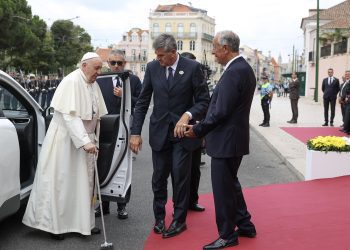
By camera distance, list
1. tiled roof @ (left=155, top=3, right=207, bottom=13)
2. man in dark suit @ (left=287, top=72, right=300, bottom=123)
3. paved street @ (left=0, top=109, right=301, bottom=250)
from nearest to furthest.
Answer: paved street @ (left=0, top=109, right=301, bottom=250), man in dark suit @ (left=287, top=72, right=300, bottom=123), tiled roof @ (left=155, top=3, right=207, bottom=13)

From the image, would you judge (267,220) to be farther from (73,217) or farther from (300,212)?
(73,217)

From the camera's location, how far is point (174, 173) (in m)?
5.10

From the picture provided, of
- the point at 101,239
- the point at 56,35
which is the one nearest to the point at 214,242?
A: the point at 101,239

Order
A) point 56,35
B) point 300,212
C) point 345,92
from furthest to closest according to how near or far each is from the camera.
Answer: point 56,35, point 345,92, point 300,212

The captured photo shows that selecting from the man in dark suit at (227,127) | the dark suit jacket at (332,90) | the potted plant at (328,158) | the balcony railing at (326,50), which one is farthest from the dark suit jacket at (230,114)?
the balcony railing at (326,50)

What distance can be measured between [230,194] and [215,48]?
1.33 metres

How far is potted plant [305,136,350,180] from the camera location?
7461 millimetres

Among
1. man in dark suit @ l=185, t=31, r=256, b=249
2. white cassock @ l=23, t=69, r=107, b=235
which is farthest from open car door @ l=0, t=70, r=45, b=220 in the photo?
man in dark suit @ l=185, t=31, r=256, b=249

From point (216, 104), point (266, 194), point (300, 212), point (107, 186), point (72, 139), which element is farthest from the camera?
point (266, 194)

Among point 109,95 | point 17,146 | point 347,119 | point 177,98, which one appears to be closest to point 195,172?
point 177,98

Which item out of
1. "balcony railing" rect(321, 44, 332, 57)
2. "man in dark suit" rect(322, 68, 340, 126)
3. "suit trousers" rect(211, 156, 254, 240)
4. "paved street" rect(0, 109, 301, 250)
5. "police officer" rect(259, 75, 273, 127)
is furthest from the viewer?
"balcony railing" rect(321, 44, 332, 57)

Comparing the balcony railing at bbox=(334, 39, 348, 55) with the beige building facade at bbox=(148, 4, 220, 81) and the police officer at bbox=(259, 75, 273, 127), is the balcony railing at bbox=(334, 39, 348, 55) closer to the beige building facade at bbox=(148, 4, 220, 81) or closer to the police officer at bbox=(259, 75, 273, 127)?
the police officer at bbox=(259, 75, 273, 127)

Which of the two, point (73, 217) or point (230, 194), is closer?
point (230, 194)

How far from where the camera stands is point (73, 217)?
505cm
